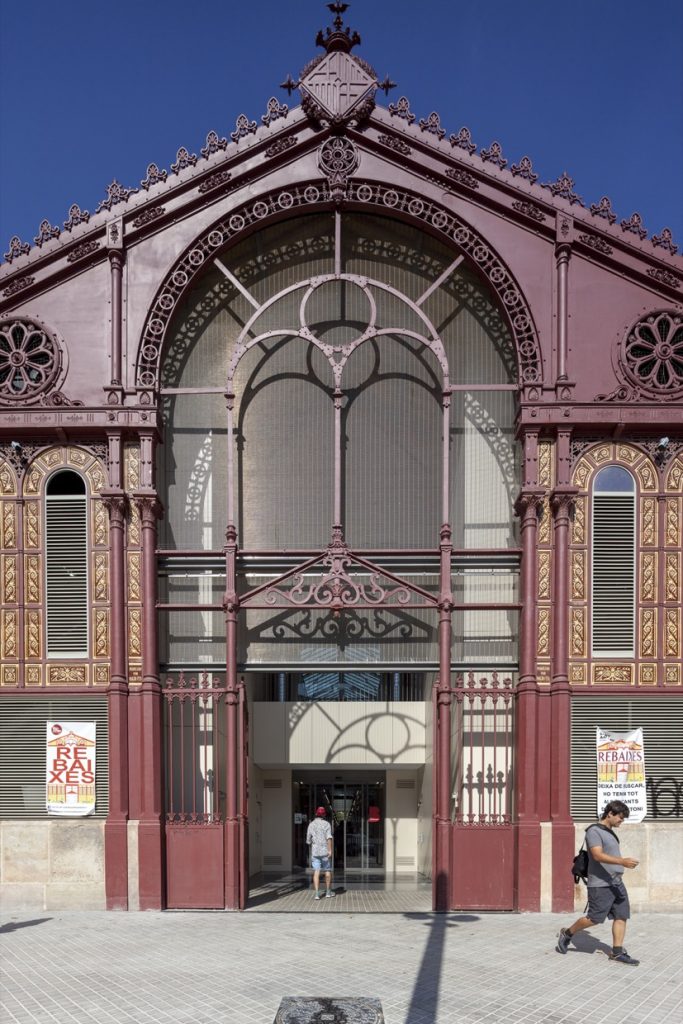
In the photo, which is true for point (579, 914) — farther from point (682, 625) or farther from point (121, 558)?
point (121, 558)

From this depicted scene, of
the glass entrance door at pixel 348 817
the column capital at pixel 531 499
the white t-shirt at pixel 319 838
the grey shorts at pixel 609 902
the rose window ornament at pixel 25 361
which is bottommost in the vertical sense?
the glass entrance door at pixel 348 817

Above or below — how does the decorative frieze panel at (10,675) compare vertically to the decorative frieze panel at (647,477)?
below

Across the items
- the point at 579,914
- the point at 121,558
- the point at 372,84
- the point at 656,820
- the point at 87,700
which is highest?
the point at 372,84

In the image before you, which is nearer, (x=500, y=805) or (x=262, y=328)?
(x=500, y=805)

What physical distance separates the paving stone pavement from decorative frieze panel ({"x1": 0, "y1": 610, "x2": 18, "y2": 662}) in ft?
11.9

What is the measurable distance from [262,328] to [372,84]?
4019 mm

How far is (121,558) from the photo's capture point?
12.7m

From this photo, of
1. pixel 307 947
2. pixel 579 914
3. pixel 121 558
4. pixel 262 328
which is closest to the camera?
pixel 307 947

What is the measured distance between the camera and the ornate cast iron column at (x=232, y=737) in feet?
39.9

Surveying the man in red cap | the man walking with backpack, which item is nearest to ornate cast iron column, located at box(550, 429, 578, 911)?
the man walking with backpack

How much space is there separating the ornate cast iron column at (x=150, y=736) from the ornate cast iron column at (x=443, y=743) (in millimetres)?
3941

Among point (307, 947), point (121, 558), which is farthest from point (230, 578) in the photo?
point (307, 947)

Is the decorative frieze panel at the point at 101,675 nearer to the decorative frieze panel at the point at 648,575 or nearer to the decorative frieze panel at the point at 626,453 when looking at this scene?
the decorative frieze panel at the point at 648,575

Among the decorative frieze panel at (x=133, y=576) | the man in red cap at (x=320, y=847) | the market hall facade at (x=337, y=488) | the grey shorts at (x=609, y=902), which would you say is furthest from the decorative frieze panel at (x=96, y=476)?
the grey shorts at (x=609, y=902)
